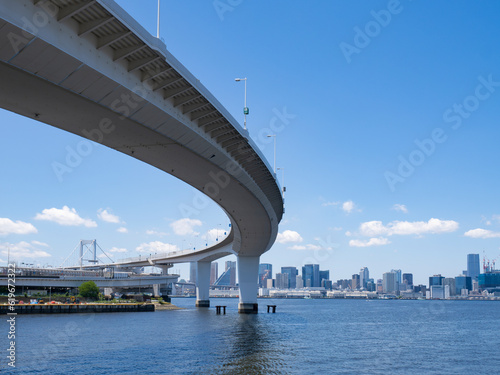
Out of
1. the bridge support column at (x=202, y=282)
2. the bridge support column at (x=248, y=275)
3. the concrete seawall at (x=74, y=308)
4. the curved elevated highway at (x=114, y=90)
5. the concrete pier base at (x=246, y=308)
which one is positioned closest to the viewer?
the curved elevated highway at (x=114, y=90)

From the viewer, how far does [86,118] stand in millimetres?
26312

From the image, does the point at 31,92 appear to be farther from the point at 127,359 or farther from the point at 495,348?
the point at 495,348

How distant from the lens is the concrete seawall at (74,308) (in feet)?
271

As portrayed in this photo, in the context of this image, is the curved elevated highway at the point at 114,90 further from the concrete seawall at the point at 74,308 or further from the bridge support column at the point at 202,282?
the bridge support column at the point at 202,282

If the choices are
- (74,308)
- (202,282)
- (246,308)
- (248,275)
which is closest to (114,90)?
(248,275)

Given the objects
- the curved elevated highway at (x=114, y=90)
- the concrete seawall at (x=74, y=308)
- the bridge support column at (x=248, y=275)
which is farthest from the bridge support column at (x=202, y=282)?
the curved elevated highway at (x=114, y=90)

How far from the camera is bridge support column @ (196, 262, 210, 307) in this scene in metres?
130

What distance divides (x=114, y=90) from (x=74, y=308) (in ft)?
250

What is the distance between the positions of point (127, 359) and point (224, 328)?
95.4 ft

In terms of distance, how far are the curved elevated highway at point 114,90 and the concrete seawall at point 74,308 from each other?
56.4 meters

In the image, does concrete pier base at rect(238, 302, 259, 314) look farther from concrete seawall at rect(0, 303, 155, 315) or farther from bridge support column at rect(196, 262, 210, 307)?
bridge support column at rect(196, 262, 210, 307)

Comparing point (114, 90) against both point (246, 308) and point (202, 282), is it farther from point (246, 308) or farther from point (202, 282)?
point (202, 282)

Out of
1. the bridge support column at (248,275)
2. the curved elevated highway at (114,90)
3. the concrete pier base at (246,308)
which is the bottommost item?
the concrete pier base at (246,308)

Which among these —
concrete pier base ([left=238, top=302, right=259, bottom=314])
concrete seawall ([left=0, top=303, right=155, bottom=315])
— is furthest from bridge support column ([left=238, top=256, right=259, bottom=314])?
concrete seawall ([left=0, top=303, right=155, bottom=315])
